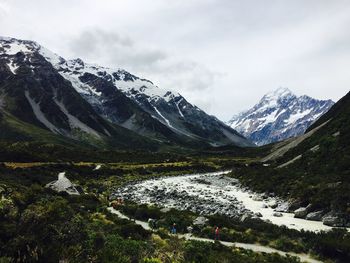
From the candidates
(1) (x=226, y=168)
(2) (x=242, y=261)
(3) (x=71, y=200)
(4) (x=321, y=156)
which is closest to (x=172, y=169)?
(1) (x=226, y=168)

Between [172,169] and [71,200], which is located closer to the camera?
[71,200]

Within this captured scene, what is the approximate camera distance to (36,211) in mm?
17812

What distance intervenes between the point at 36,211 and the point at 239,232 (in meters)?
19.2

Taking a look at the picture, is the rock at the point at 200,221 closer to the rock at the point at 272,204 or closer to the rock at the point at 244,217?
the rock at the point at 244,217

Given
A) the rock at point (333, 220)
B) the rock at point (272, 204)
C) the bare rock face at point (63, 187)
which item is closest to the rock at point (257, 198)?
the rock at point (272, 204)

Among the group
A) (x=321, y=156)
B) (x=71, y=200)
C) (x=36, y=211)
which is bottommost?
(x=71, y=200)

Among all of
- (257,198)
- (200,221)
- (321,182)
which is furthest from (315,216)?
(257,198)

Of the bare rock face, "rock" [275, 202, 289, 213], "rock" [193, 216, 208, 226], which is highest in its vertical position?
"rock" [275, 202, 289, 213]

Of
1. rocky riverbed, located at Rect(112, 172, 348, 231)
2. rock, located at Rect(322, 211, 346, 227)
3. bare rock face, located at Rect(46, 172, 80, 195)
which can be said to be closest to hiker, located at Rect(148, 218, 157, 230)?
rocky riverbed, located at Rect(112, 172, 348, 231)

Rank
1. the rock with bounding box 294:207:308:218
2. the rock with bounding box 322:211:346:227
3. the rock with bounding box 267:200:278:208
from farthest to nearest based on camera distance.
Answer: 1. the rock with bounding box 267:200:278:208
2. the rock with bounding box 294:207:308:218
3. the rock with bounding box 322:211:346:227

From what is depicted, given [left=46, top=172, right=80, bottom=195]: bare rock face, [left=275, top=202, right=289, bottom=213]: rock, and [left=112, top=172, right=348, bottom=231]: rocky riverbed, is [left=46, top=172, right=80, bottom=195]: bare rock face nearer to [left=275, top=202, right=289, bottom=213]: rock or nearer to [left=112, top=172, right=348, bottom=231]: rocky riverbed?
[left=112, top=172, right=348, bottom=231]: rocky riverbed

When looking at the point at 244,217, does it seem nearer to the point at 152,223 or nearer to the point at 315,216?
the point at 315,216

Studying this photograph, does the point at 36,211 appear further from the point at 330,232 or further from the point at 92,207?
the point at 92,207

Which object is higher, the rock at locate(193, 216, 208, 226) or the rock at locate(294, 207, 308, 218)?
the rock at locate(294, 207, 308, 218)
